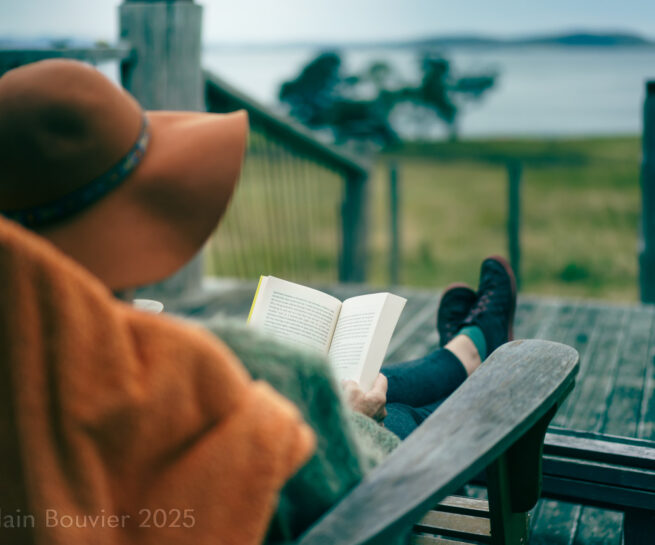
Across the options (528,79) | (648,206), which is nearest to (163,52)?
(648,206)

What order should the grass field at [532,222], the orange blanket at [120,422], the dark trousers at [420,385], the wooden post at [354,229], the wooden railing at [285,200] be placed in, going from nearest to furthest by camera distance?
the orange blanket at [120,422]
the dark trousers at [420,385]
the wooden railing at [285,200]
the wooden post at [354,229]
the grass field at [532,222]

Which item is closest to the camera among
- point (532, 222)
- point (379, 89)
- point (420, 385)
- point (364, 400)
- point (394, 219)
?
point (364, 400)

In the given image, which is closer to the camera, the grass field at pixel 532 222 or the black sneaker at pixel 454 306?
the black sneaker at pixel 454 306

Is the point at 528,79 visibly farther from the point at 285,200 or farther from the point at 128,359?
the point at 128,359

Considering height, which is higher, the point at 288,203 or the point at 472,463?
the point at 472,463

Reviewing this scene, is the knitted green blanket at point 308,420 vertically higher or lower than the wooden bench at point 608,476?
higher

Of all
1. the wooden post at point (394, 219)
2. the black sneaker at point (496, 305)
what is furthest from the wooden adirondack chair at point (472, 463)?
the wooden post at point (394, 219)

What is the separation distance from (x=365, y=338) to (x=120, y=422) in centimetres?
67

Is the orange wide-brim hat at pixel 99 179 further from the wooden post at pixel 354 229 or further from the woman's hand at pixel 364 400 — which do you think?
the wooden post at pixel 354 229

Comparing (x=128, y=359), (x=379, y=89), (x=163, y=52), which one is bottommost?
(x=379, y=89)

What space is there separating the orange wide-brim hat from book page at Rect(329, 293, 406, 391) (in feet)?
1.53

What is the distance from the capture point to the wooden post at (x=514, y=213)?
12.9 ft

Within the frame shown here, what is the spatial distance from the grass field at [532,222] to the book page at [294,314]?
304 centimetres

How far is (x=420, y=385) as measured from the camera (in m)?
1.63
